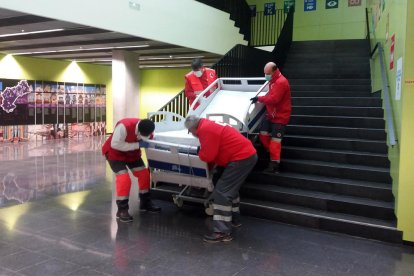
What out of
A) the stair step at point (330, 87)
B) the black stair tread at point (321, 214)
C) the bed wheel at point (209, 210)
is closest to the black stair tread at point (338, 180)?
the black stair tread at point (321, 214)

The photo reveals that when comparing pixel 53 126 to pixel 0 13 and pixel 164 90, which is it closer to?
pixel 164 90

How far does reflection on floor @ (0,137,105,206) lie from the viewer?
6.30m

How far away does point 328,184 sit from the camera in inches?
197

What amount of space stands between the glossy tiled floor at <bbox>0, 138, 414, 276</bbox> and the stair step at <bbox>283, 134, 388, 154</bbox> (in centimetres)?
169

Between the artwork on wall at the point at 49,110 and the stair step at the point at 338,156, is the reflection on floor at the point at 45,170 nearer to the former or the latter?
the artwork on wall at the point at 49,110

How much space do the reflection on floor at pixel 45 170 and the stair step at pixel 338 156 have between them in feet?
11.2

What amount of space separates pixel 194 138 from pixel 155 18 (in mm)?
5498

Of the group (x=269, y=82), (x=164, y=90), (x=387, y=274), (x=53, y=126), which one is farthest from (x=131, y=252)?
(x=164, y=90)

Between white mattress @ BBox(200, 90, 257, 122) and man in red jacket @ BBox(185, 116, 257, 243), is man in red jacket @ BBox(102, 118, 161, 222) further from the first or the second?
white mattress @ BBox(200, 90, 257, 122)

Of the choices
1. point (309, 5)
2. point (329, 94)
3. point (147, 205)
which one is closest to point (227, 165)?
point (147, 205)

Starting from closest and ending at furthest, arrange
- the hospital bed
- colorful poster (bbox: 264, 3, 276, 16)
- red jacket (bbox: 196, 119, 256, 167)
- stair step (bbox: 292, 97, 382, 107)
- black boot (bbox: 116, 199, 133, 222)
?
red jacket (bbox: 196, 119, 256, 167) < the hospital bed < black boot (bbox: 116, 199, 133, 222) < stair step (bbox: 292, 97, 382, 107) < colorful poster (bbox: 264, 3, 276, 16)

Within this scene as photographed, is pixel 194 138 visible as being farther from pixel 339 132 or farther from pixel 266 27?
pixel 266 27

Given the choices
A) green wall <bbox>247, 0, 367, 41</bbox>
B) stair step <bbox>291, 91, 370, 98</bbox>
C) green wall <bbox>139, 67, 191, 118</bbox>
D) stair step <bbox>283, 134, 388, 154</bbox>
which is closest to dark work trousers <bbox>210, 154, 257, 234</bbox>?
stair step <bbox>283, 134, 388, 154</bbox>

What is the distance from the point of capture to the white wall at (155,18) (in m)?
7.24
